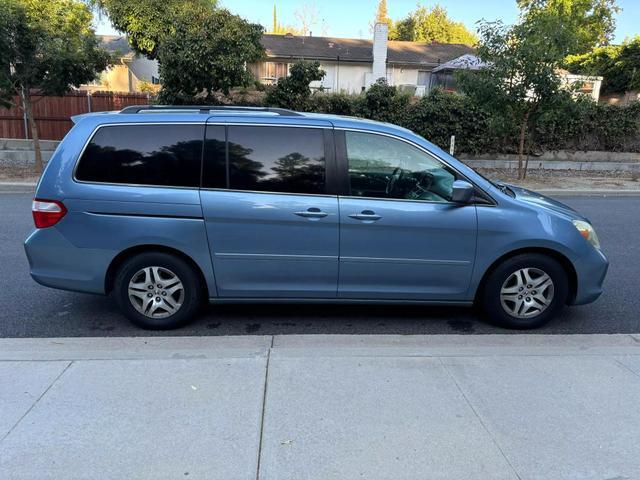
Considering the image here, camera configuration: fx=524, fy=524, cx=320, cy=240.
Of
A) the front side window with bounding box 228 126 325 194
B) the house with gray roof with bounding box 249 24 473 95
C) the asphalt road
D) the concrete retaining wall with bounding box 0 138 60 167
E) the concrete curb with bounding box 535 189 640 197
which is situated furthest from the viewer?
the house with gray roof with bounding box 249 24 473 95

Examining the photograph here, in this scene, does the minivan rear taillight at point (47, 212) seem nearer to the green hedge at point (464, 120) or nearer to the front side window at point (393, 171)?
the front side window at point (393, 171)

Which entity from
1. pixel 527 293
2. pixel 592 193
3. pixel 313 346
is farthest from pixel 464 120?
pixel 313 346

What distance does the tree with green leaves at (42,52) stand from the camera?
1270 centimetres

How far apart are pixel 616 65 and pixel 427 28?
1486 inches

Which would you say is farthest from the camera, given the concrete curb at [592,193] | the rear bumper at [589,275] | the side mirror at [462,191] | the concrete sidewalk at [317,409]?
the concrete curb at [592,193]

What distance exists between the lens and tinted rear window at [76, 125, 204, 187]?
13.8 feet

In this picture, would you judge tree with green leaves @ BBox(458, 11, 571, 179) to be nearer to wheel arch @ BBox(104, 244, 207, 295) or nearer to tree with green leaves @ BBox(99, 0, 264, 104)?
tree with green leaves @ BBox(99, 0, 264, 104)

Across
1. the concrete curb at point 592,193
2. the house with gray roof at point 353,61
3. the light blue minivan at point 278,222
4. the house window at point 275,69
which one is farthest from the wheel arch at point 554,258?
the house window at point 275,69

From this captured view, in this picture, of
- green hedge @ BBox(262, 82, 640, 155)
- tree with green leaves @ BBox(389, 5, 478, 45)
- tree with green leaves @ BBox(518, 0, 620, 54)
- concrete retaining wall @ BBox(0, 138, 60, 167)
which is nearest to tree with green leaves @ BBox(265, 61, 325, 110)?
green hedge @ BBox(262, 82, 640, 155)

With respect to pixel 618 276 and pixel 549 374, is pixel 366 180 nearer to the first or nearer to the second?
pixel 549 374

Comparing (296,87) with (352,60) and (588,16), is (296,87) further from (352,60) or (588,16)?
(588,16)

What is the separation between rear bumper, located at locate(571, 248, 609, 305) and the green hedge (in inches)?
508

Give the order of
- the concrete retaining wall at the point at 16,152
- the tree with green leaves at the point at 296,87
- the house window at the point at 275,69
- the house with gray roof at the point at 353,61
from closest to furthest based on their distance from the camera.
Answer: the tree with green leaves at the point at 296,87 → the concrete retaining wall at the point at 16,152 → the house with gray roof at the point at 353,61 → the house window at the point at 275,69

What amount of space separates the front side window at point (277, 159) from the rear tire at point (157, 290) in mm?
826
